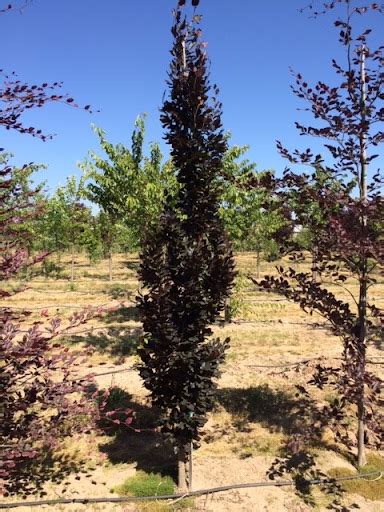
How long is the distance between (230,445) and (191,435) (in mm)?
1549

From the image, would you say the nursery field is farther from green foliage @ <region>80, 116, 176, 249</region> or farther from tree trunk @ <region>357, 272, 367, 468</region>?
green foliage @ <region>80, 116, 176, 249</region>

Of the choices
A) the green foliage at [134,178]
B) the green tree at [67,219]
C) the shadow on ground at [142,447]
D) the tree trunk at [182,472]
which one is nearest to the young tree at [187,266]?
the tree trunk at [182,472]

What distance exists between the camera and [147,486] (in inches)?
214

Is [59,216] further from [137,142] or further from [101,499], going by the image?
[101,499]

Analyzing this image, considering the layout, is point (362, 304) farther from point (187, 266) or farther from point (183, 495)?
point (183, 495)

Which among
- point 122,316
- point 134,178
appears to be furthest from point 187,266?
point 122,316

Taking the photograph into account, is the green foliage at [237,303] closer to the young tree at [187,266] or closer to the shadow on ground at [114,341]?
the shadow on ground at [114,341]

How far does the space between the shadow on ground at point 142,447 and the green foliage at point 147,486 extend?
155 mm

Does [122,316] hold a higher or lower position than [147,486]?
higher

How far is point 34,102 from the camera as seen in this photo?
2877 mm

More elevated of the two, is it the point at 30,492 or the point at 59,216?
the point at 59,216

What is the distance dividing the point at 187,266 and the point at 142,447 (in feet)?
10.5

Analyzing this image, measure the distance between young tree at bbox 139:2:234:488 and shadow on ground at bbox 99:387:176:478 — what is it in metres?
0.89

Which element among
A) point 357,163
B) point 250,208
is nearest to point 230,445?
point 357,163
